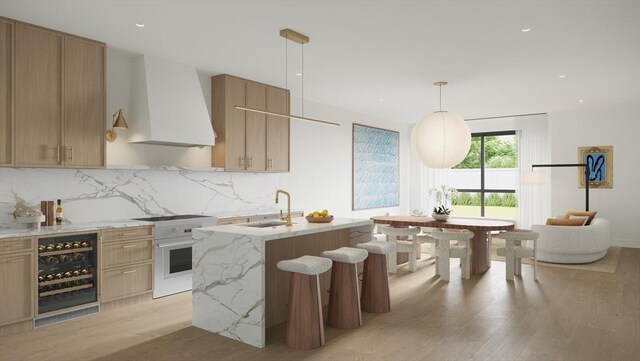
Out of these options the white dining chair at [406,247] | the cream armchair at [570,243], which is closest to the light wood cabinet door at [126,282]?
the white dining chair at [406,247]

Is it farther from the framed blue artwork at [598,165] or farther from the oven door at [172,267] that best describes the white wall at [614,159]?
the oven door at [172,267]

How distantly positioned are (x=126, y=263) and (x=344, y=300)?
2125 mm

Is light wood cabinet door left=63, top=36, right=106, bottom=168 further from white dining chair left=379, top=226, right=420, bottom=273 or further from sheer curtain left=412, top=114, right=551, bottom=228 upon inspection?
sheer curtain left=412, top=114, right=551, bottom=228

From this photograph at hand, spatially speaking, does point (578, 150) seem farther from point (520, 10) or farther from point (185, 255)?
point (185, 255)

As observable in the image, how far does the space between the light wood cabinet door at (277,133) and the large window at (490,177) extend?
16.7 feet

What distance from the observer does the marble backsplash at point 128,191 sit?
4.07 meters

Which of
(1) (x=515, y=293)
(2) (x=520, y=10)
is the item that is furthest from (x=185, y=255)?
(2) (x=520, y=10)

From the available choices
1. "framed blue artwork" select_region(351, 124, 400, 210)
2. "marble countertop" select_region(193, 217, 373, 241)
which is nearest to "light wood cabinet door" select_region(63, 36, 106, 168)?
"marble countertop" select_region(193, 217, 373, 241)

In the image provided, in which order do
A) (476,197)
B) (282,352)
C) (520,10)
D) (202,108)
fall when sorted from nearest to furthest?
1. (282,352)
2. (520,10)
3. (202,108)
4. (476,197)

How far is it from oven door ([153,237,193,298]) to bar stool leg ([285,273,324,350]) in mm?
1829

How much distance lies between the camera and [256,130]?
231 inches

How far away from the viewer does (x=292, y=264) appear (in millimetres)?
3283

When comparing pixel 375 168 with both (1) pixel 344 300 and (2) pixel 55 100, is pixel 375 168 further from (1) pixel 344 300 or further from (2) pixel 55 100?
(2) pixel 55 100

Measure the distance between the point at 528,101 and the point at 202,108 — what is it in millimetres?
5263
